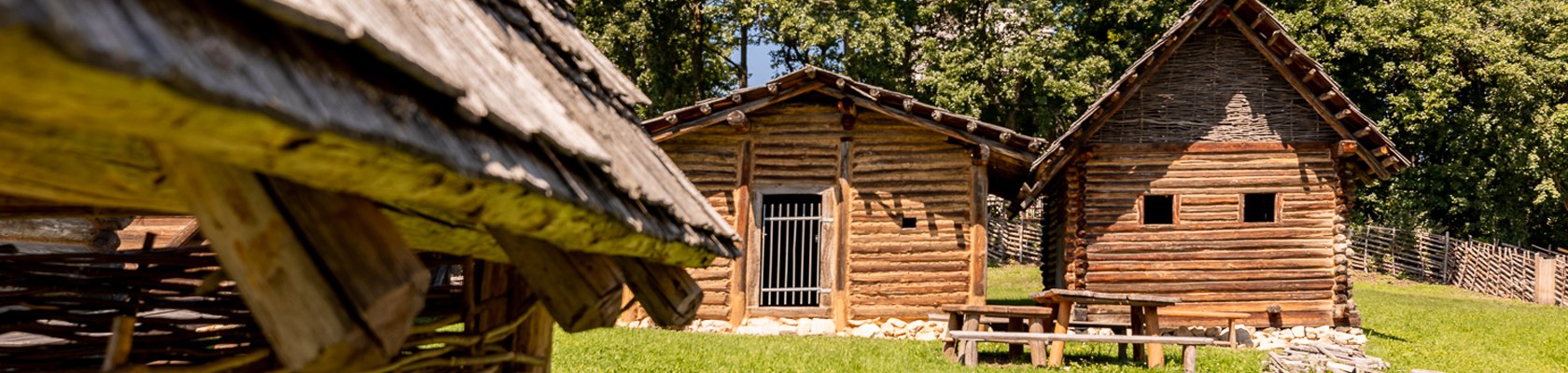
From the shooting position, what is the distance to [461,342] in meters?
3.81

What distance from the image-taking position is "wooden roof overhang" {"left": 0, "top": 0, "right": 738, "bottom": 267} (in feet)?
4.17

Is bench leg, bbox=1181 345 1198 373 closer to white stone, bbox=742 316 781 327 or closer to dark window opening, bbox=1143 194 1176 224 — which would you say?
dark window opening, bbox=1143 194 1176 224

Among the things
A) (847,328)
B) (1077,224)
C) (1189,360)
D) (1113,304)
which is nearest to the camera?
(1189,360)

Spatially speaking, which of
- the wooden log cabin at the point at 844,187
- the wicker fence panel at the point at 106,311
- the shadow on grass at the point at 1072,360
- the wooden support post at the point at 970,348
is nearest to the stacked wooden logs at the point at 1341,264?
the wooden log cabin at the point at 844,187

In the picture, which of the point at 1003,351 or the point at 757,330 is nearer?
the point at 1003,351

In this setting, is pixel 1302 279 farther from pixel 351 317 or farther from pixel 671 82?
pixel 671 82

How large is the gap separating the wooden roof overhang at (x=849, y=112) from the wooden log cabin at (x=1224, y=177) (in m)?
1.18

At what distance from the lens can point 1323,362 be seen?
12.5 meters

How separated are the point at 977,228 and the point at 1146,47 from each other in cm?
1873

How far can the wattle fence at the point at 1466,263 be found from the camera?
28.8 meters

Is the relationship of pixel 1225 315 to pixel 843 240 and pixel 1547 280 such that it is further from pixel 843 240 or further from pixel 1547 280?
pixel 1547 280

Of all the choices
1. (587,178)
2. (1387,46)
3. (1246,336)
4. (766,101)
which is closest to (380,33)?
(587,178)

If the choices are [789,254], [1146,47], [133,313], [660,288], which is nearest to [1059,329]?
[789,254]

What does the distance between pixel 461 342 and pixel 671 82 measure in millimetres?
30306
